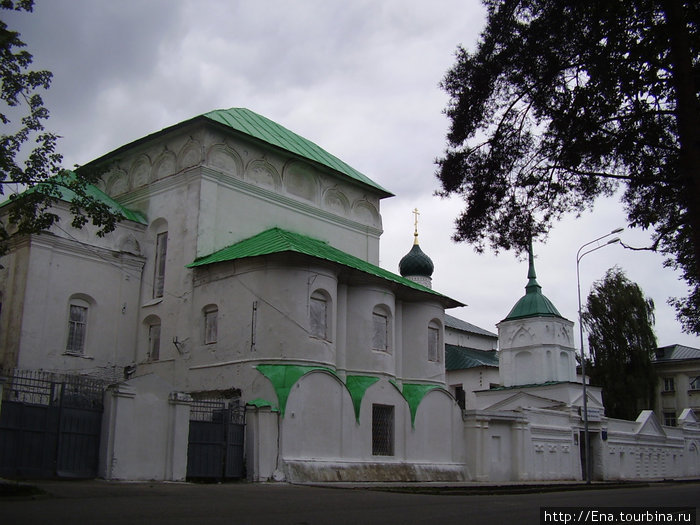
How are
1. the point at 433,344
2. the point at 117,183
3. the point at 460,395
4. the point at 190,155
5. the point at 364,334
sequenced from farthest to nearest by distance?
1. the point at 460,395
2. the point at 117,183
3. the point at 433,344
4. the point at 190,155
5. the point at 364,334

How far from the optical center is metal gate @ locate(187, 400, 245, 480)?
17.0 m

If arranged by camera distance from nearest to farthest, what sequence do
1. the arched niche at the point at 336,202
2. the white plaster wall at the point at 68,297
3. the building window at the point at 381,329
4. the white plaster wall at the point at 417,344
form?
the white plaster wall at the point at 68,297, the building window at the point at 381,329, the white plaster wall at the point at 417,344, the arched niche at the point at 336,202

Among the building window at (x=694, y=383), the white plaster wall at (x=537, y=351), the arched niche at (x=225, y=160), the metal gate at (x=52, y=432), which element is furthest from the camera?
the building window at (x=694, y=383)

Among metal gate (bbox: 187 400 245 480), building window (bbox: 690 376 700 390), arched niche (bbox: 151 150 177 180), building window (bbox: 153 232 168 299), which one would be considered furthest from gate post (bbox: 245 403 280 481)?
building window (bbox: 690 376 700 390)

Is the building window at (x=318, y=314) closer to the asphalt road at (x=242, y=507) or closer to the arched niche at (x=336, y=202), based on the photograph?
the arched niche at (x=336, y=202)

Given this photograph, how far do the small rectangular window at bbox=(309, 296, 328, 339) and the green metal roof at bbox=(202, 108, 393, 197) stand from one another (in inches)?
256

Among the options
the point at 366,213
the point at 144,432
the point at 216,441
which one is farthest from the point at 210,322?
the point at 366,213

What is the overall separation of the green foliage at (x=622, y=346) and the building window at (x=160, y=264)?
94.7ft

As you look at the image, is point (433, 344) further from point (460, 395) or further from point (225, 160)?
A: point (460, 395)

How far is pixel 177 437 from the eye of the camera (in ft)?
53.4

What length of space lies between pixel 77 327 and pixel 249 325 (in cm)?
558

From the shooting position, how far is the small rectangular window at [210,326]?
71.5 feet

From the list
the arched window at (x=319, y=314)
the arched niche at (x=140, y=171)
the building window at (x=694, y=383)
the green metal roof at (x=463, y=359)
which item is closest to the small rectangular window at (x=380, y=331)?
the arched window at (x=319, y=314)

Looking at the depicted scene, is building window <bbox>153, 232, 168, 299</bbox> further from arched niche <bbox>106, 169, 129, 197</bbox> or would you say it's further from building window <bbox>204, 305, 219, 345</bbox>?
arched niche <bbox>106, 169, 129, 197</bbox>
